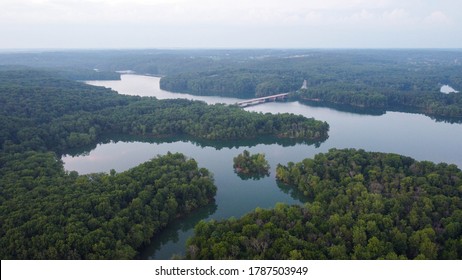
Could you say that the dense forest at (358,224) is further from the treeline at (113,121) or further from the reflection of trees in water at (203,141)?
the treeline at (113,121)

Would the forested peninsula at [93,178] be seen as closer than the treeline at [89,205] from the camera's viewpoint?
No

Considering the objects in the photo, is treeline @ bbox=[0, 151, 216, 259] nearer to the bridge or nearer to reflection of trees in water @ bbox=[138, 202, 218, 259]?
reflection of trees in water @ bbox=[138, 202, 218, 259]

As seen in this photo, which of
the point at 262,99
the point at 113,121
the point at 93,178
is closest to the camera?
the point at 93,178

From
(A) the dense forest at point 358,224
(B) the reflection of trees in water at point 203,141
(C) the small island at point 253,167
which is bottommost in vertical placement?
(B) the reflection of trees in water at point 203,141

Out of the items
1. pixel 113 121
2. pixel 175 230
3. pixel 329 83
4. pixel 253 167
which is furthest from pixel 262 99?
pixel 175 230

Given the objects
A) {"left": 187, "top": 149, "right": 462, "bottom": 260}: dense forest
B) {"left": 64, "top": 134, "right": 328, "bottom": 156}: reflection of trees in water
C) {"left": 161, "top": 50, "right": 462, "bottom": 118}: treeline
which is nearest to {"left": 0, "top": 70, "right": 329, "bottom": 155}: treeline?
{"left": 64, "top": 134, "right": 328, "bottom": 156}: reflection of trees in water

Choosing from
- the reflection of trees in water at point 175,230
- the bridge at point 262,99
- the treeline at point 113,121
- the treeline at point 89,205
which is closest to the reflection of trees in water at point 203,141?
the treeline at point 113,121

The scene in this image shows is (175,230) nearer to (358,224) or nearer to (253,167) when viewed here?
(253,167)
